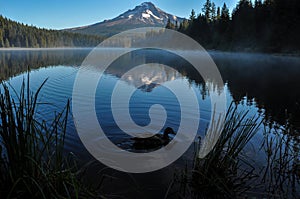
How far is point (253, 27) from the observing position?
6494 centimetres

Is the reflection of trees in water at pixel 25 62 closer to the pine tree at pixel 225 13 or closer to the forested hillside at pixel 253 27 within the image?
the forested hillside at pixel 253 27

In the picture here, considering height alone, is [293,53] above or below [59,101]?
above

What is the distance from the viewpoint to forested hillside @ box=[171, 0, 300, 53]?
52844 mm

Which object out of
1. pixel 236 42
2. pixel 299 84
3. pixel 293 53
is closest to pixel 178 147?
pixel 299 84

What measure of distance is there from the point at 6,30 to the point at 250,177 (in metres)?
148

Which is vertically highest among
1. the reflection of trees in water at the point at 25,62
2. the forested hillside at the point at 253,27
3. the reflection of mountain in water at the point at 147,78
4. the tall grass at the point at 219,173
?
the forested hillside at the point at 253,27

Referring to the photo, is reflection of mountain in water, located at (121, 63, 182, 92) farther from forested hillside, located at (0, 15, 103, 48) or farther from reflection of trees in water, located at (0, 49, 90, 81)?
forested hillside, located at (0, 15, 103, 48)

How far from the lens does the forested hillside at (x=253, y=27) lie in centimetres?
5284

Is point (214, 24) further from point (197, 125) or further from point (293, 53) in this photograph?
point (197, 125)

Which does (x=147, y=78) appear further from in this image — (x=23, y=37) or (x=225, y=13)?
(x=23, y=37)

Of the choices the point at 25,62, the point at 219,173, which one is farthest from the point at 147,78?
the point at 25,62

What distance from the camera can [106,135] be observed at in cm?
870

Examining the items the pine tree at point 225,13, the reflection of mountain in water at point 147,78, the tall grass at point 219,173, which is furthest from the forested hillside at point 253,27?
the tall grass at point 219,173

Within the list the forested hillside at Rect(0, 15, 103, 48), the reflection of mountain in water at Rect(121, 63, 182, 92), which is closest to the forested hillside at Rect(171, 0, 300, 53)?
the reflection of mountain in water at Rect(121, 63, 182, 92)
